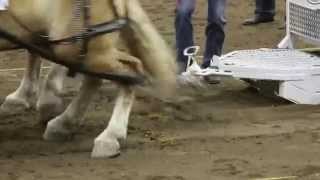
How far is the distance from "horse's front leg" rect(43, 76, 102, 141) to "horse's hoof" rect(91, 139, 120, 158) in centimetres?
38

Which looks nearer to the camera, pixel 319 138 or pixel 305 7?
pixel 319 138

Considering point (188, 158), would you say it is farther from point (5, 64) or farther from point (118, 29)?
point (5, 64)

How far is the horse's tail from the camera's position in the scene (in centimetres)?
455

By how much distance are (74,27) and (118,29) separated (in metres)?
0.26

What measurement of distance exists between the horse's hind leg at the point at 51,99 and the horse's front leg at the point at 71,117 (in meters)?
0.32

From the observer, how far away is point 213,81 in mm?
6359

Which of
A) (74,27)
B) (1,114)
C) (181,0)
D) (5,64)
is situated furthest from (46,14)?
(5,64)

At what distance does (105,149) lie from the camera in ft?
14.4

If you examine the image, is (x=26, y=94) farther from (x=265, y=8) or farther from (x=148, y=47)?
(x=265, y=8)

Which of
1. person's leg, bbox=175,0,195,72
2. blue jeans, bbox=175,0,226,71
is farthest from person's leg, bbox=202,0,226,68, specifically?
person's leg, bbox=175,0,195,72

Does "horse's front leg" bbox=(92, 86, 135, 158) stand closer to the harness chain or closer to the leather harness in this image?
the leather harness

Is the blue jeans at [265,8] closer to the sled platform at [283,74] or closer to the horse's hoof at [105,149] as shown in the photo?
the sled platform at [283,74]

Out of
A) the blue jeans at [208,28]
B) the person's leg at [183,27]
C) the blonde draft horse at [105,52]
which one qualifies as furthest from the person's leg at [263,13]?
the blonde draft horse at [105,52]

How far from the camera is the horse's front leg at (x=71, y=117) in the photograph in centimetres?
477
